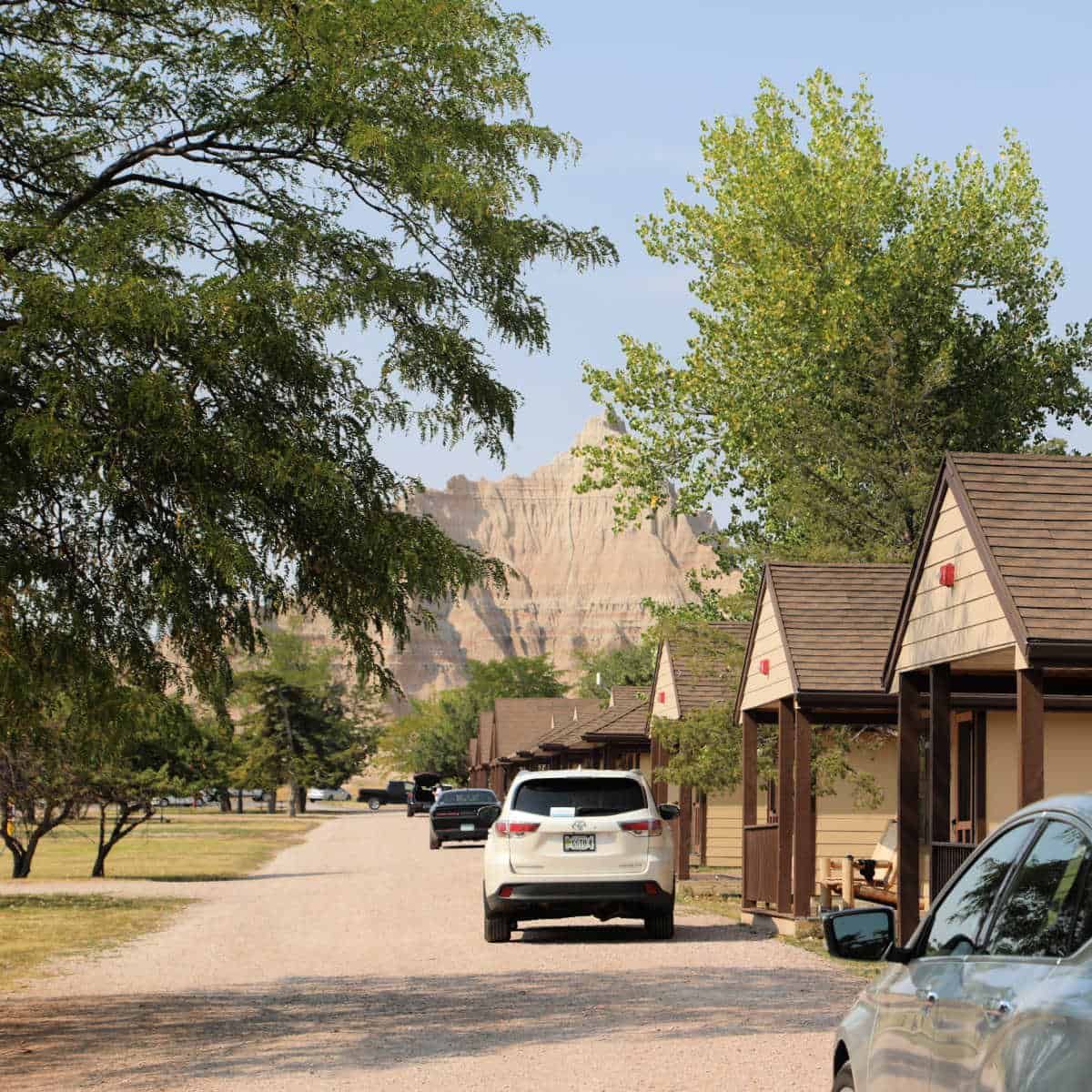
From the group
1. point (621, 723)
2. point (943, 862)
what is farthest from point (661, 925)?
point (621, 723)

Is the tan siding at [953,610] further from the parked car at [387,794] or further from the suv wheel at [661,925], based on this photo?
the parked car at [387,794]

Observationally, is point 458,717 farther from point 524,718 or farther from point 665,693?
point 665,693

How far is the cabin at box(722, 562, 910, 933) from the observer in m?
20.6

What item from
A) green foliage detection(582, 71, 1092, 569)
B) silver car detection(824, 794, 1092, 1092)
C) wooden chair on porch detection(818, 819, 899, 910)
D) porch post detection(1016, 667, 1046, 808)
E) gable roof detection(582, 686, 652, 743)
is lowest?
wooden chair on porch detection(818, 819, 899, 910)

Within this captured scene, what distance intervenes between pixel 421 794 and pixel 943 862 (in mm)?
101407

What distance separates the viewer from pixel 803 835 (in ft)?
67.5

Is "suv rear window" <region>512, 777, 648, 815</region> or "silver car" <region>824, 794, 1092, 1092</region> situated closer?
"silver car" <region>824, 794, 1092, 1092</region>

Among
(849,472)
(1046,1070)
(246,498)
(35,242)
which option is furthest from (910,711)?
(849,472)

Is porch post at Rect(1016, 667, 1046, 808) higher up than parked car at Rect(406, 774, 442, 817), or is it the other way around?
porch post at Rect(1016, 667, 1046, 808)

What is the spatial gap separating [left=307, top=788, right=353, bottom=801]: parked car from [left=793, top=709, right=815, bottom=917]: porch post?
129 m

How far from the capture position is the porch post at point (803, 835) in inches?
796

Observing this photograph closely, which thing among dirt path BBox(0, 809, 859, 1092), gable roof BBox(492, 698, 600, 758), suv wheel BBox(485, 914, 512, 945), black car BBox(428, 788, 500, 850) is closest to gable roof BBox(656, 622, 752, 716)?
dirt path BBox(0, 809, 859, 1092)

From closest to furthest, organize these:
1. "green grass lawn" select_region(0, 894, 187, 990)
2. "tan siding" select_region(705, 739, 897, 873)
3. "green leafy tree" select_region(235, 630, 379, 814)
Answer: "green grass lawn" select_region(0, 894, 187, 990) → "tan siding" select_region(705, 739, 897, 873) → "green leafy tree" select_region(235, 630, 379, 814)

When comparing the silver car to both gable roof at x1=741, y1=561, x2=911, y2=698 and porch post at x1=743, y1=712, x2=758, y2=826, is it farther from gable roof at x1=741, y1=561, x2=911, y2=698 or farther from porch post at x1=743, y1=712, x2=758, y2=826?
porch post at x1=743, y1=712, x2=758, y2=826
